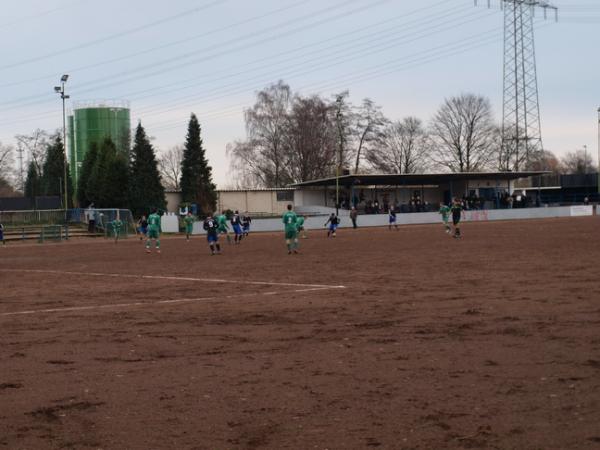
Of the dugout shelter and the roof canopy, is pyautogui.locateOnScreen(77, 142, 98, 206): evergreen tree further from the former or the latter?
the dugout shelter

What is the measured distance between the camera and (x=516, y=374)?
7715 mm

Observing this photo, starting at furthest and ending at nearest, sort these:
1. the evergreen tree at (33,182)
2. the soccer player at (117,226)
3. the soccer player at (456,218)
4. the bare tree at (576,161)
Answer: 1. the bare tree at (576,161)
2. the evergreen tree at (33,182)
3. the soccer player at (117,226)
4. the soccer player at (456,218)

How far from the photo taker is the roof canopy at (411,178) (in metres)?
71.7

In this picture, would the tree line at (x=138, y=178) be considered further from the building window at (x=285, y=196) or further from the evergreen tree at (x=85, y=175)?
the building window at (x=285, y=196)

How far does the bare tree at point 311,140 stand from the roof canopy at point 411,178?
10065 millimetres

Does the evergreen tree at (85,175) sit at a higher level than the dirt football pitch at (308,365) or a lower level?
higher

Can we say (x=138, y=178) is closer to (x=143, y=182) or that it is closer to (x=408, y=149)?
(x=143, y=182)

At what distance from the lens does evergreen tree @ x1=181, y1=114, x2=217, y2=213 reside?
71.2 m

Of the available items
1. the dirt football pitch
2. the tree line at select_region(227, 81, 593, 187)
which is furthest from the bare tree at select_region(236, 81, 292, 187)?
the dirt football pitch

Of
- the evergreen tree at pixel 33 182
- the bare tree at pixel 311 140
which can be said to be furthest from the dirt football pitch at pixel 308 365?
the bare tree at pixel 311 140

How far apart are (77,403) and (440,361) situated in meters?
3.73

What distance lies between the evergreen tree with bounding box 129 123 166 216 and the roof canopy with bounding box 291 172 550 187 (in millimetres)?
14284

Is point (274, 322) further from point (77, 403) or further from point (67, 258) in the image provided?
point (67, 258)

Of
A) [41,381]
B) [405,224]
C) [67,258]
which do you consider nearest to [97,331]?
[41,381]
